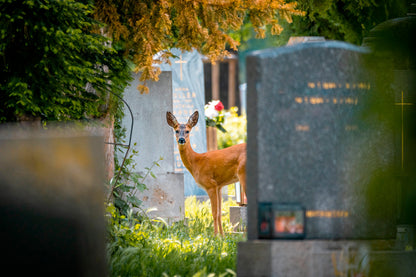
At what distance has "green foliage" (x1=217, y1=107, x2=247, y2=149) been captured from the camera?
57.6ft

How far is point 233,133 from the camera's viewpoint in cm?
1820

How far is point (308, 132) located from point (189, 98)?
280 inches

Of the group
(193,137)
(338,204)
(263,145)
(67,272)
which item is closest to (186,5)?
(263,145)

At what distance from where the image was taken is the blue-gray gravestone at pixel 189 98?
34.4 feet

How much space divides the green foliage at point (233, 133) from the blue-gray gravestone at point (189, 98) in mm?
6121

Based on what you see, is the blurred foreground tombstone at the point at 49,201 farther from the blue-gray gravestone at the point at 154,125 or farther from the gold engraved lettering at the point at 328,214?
the blue-gray gravestone at the point at 154,125

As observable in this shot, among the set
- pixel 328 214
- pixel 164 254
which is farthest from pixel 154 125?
pixel 328 214

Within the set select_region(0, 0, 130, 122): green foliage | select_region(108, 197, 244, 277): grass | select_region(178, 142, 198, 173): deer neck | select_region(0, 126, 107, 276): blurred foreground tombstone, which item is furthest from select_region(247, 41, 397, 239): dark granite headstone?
select_region(178, 142, 198, 173): deer neck

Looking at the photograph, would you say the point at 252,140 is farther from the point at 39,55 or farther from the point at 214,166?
the point at 214,166

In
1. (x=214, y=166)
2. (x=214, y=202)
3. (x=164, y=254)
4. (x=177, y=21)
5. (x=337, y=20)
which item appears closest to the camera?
(x=164, y=254)

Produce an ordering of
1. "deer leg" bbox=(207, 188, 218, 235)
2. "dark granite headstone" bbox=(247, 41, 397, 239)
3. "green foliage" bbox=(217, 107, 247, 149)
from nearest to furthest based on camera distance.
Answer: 1. "dark granite headstone" bbox=(247, 41, 397, 239)
2. "deer leg" bbox=(207, 188, 218, 235)
3. "green foliage" bbox=(217, 107, 247, 149)

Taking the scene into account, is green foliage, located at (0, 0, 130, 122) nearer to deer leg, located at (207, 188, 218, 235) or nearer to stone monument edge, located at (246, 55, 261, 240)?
stone monument edge, located at (246, 55, 261, 240)

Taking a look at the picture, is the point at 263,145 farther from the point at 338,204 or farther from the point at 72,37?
the point at 72,37

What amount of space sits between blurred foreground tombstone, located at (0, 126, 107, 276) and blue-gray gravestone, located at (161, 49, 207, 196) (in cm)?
680
